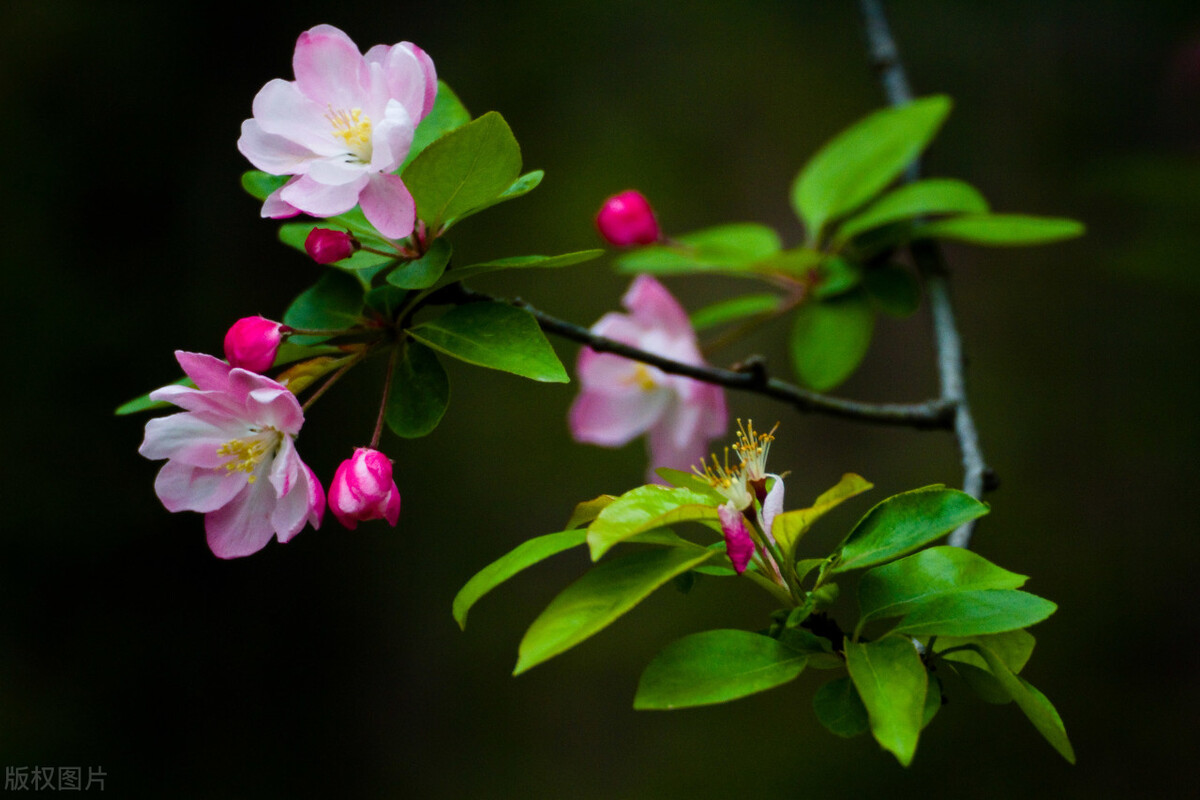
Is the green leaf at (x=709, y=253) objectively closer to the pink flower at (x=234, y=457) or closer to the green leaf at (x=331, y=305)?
the green leaf at (x=331, y=305)

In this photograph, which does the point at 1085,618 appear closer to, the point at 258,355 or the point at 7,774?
the point at 258,355

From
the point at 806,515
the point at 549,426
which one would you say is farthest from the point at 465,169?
the point at 549,426

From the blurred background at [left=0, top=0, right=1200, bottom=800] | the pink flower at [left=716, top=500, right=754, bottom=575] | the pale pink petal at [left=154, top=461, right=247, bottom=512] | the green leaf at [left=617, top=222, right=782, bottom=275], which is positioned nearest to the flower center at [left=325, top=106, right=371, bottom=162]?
the pale pink petal at [left=154, top=461, right=247, bottom=512]

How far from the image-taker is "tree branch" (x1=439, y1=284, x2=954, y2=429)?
2.14 feet

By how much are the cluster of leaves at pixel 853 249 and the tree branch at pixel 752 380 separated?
0.55 ft

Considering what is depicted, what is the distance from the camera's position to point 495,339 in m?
0.56

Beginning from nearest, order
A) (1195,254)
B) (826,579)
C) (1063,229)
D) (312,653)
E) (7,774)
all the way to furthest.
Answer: (826,579)
(1063,229)
(1195,254)
(7,774)
(312,653)

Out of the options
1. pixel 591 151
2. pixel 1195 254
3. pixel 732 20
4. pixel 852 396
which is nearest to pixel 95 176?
pixel 591 151

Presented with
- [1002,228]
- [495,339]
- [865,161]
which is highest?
[865,161]

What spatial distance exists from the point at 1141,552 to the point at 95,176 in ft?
7.56

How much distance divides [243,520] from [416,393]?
13 cm

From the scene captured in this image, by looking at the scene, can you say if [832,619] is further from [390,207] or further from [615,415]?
[615,415]

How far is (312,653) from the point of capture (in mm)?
2096

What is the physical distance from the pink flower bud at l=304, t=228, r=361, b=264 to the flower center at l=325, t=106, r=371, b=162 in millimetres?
50
